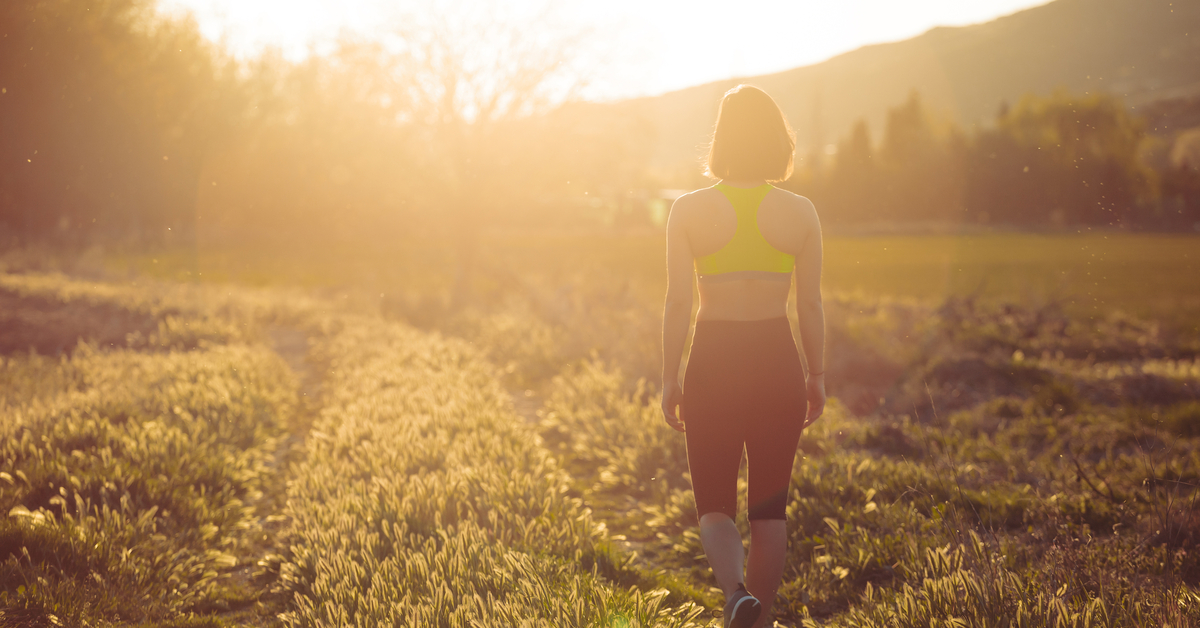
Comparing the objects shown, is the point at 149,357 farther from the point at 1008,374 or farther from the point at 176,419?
the point at 1008,374

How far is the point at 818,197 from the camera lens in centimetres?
7375

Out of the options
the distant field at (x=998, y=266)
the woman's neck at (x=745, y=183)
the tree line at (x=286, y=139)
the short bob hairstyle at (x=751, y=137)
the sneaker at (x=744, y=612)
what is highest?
the tree line at (x=286, y=139)

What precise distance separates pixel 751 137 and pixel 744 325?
0.75 m

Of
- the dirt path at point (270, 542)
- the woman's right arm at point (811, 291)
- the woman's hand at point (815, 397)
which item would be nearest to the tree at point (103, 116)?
the dirt path at point (270, 542)

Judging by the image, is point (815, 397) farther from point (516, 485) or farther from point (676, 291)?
point (516, 485)

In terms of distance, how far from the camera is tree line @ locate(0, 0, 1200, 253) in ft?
48.4

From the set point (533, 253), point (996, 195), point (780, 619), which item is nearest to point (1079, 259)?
point (996, 195)

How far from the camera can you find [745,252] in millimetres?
2711

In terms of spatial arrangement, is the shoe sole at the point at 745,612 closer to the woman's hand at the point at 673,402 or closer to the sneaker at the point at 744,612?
the sneaker at the point at 744,612

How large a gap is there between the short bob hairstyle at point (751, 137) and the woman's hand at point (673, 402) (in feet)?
2.93

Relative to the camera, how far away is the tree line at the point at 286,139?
14742 mm

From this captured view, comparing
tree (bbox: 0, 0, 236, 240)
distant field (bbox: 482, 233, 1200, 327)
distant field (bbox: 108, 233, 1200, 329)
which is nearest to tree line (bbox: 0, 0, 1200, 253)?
tree (bbox: 0, 0, 236, 240)

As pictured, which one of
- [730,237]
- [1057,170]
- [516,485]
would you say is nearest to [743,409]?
[730,237]

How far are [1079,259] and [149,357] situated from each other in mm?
62383
